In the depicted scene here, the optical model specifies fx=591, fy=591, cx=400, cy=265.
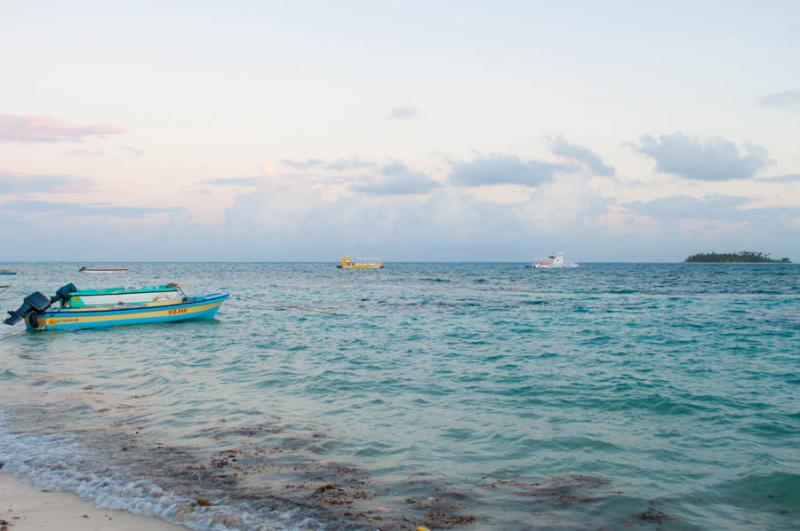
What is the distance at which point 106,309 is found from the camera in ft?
94.5

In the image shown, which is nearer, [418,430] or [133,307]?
[418,430]

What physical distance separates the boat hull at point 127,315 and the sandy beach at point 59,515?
22436 millimetres

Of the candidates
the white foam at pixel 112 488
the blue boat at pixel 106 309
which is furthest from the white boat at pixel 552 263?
the white foam at pixel 112 488

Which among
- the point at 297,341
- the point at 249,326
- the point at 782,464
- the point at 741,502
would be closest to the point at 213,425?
the point at 741,502

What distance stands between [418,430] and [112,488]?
5.28 metres

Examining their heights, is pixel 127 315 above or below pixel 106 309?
below

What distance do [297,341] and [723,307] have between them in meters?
30.0

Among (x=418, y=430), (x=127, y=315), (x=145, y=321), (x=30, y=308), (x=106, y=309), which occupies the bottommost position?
(x=145, y=321)

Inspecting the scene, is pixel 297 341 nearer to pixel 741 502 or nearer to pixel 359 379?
pixel 359 379

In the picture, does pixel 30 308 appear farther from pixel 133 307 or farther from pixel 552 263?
pixel 552 263

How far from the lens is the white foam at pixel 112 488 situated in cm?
714

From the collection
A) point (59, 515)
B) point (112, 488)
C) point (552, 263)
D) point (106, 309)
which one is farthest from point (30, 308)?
point (552, 263)

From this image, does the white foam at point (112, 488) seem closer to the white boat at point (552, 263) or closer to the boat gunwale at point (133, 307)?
the boat gunwale at point (133, 307)

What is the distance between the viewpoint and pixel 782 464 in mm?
9328
